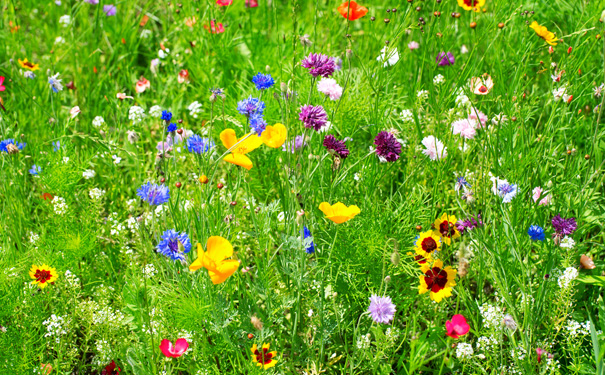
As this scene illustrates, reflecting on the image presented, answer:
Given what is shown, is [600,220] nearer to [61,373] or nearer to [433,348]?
[433,348]

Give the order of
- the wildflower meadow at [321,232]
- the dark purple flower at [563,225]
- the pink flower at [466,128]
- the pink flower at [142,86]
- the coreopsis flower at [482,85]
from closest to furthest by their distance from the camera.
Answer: the wildflower meadow at [321,232] < the dark purple flower at [563,225] < the pink flower at [466,128] < the coreopsis flower at [482,85] < the pink flower at [142,86]

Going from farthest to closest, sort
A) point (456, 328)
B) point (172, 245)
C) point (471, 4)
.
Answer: point (471, 4) < point (172, 245) < point (456, 328)

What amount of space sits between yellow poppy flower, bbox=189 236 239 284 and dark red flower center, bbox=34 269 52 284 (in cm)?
66

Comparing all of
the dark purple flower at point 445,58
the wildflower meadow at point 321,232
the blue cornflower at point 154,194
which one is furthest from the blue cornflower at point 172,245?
the dark purple flower at point 445,58

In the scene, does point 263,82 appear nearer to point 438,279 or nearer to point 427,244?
point 427,244

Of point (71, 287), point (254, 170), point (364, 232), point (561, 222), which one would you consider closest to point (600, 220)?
point (561, 222)

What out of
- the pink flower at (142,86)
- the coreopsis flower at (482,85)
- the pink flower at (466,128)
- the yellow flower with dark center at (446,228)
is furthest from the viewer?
the pink flower at (142,86)

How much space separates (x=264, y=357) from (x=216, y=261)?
0.35 meters

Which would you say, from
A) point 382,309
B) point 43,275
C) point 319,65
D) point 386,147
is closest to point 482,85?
point 386,147

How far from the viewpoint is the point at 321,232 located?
1825 millimetres

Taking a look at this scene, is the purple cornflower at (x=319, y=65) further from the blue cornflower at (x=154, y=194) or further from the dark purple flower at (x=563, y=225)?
the dark purple flower at (x=563, y=225)

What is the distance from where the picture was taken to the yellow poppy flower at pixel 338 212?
142 centimetres

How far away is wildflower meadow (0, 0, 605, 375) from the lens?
5.25ft

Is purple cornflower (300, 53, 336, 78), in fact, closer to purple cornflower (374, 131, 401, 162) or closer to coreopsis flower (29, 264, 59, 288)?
purple cornflower (374, 131, 401, 162)
